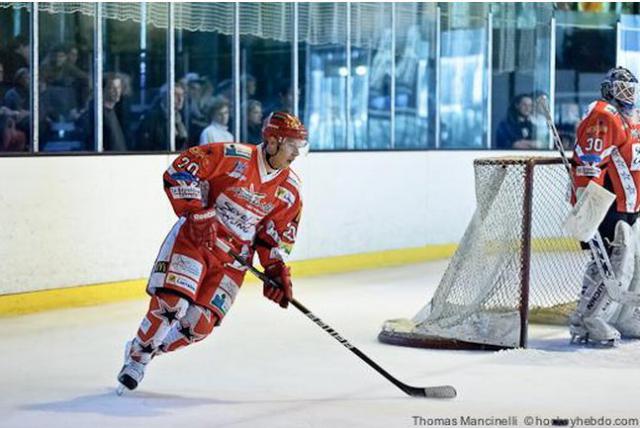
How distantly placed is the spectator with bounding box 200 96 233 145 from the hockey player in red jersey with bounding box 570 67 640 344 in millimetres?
3567

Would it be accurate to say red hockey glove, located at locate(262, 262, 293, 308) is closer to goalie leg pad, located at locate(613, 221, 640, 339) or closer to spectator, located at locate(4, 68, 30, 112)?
goalie leg pad, located at locate(613, 221, 640, 339)

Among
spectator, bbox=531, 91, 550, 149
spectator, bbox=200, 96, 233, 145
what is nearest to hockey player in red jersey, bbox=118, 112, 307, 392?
spectator, bbox=200, 96, 233, 145

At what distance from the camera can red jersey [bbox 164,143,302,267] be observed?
5.47 metres

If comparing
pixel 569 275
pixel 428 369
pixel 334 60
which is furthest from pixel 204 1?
pixel 428 369

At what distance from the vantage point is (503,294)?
7.07m

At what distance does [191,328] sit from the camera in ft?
18.2

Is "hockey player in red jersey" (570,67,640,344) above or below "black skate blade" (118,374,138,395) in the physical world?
above

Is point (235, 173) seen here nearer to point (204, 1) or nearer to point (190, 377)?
point (190, 377)

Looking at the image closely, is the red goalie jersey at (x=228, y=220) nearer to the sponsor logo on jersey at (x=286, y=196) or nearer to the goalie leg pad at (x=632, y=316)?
the sponsor logo on jersey at (x=286, y=196)

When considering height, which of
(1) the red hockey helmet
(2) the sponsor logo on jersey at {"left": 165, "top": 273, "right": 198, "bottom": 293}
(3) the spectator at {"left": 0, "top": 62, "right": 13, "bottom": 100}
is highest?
(3) the spectator at {"left": 0, "top": 62, "right": 13, "bottom": 100}

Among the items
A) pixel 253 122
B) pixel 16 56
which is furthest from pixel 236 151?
pixel 253 122

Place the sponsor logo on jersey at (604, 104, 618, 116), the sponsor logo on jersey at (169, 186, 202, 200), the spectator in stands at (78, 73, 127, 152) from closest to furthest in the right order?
1. the sponsor logo on jersey at (169, 186, 202, 200)
2. the sponsor logo on jersey at (604, 104, 618, 116)
3. the spectator in stands at (78, 73, 127, 152)

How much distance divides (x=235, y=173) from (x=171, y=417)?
950 millimetres

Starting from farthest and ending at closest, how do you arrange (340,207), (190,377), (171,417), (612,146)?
(340,207)
(612,146)
(190,377)
(171,417)
